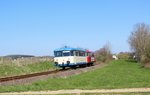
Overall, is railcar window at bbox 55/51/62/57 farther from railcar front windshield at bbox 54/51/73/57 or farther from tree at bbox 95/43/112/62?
tree at bbox 95/43/112/62

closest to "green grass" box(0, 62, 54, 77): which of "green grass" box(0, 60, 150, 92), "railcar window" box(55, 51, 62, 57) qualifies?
"railcar window" box(55, 51, 62, 57)

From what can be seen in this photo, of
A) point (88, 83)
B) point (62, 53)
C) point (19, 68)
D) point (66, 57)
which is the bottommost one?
point (88, 83)

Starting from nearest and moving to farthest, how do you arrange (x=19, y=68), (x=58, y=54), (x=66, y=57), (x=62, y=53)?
(x=66, y=57), (x=62, y=53), (x=58, y=54), (x=19, y=68)

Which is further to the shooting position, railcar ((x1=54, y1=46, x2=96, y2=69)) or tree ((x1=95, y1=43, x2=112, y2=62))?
tree ((x1=95, y1=43, x2=112, y2=62))

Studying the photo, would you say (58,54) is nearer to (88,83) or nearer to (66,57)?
(66,57)

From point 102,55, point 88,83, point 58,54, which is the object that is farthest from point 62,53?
point 102,55

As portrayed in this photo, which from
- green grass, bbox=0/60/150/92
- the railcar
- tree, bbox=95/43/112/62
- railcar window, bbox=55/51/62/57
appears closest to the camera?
green grass, bbox=0/60/150/92

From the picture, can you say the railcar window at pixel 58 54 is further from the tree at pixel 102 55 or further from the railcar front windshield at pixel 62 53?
the tree at pixel 102 55

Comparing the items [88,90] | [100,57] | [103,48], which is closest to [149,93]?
[88,90]

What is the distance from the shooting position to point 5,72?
45.0 meters

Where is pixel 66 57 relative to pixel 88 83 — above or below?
above

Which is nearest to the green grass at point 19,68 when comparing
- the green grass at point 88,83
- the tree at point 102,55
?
the green grass at point 88,83

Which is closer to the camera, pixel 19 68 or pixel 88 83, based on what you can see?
pixel 88 83

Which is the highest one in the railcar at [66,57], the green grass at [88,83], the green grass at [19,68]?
the railcar at [66,57]
